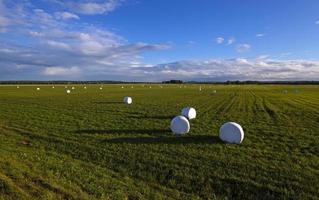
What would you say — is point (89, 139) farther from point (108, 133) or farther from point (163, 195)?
point (163, 195)

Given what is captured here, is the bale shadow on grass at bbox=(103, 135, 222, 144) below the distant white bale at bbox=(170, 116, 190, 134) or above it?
below

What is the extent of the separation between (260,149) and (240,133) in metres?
1.63

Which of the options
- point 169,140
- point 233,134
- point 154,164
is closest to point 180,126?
point 169,140

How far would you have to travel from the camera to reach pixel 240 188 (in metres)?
11.3

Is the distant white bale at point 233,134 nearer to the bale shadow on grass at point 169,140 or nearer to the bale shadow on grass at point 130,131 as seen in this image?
the bale shadow on grass at point 169,140

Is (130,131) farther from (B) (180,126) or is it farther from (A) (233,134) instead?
(A) (233,134)

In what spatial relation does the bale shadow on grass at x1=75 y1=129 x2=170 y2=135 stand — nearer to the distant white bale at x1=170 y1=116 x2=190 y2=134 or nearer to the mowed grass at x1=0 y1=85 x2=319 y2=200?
the mowed grass at x1=0 y1=85 x2=319 y2=200

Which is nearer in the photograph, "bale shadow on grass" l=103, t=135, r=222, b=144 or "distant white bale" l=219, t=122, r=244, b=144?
"distant white bale" l=219, t=122, r=244, b=144

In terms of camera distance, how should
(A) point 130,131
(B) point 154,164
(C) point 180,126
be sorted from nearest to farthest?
1. (B) point 154,164
2. (C) point 180,126
3. (A) point 130,131

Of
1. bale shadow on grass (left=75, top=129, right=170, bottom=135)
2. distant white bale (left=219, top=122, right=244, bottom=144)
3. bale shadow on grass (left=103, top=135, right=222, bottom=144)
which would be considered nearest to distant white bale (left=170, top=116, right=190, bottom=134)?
bale shadow on grass (left=75, top=129, right=170, bottom=135)

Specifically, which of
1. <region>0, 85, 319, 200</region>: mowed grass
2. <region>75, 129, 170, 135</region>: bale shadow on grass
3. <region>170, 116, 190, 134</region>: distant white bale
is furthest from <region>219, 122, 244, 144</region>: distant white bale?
<region>75, 129, 170, 135</region>: bale shadow on grass

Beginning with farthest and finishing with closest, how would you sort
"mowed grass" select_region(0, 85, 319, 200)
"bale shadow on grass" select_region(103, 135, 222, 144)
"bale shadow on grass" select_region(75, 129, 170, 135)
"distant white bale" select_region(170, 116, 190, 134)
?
"bale shadow on grass" select_region(75, 129, 170, 135)
"distant white bale" select_region(170, 116, 190, 134)
"bale shadow on grass" select_region(103, 135, 222, 144)
"mowed grass" select_region(0, 85, 319, 200)

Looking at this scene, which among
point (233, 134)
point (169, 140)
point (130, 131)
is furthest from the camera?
point (130, 131)

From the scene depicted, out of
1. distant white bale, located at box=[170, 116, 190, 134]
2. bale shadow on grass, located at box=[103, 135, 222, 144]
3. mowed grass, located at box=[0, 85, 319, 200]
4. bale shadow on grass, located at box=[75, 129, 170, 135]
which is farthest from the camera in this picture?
bale shadow on grass, located at box=[75, 129, 170, 135]
